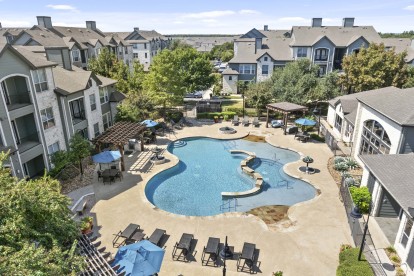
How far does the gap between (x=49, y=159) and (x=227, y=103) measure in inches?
1378

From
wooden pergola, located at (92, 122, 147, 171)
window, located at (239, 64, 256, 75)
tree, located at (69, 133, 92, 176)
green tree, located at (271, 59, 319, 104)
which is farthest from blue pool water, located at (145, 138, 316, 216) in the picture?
window, located at (239, 64, 256, 75)

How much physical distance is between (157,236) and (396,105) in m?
21.6

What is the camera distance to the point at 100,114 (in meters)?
33.8

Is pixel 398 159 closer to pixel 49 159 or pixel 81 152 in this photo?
pixel 81 152

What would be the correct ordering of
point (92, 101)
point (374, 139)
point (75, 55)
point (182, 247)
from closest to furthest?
point (182, 247)
point (374, 139)
point (92, 101)
point (75, 55)

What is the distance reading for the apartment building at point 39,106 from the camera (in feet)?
70.2

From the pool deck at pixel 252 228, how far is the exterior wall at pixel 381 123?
5666mm

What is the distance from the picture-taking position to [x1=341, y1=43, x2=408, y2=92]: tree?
41047 millimetres

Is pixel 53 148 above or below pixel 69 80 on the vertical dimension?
below

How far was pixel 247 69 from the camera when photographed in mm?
61188

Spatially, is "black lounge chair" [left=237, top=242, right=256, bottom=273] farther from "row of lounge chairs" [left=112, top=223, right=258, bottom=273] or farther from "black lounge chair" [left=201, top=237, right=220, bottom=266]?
"black lounge chair" [left=201, top=237, right=220, bottom=266]

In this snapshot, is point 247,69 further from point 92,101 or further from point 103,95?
point 92,101

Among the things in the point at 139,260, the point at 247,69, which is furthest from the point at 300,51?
the point at 139,260

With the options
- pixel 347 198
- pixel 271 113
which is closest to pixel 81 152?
pixel 347 198
